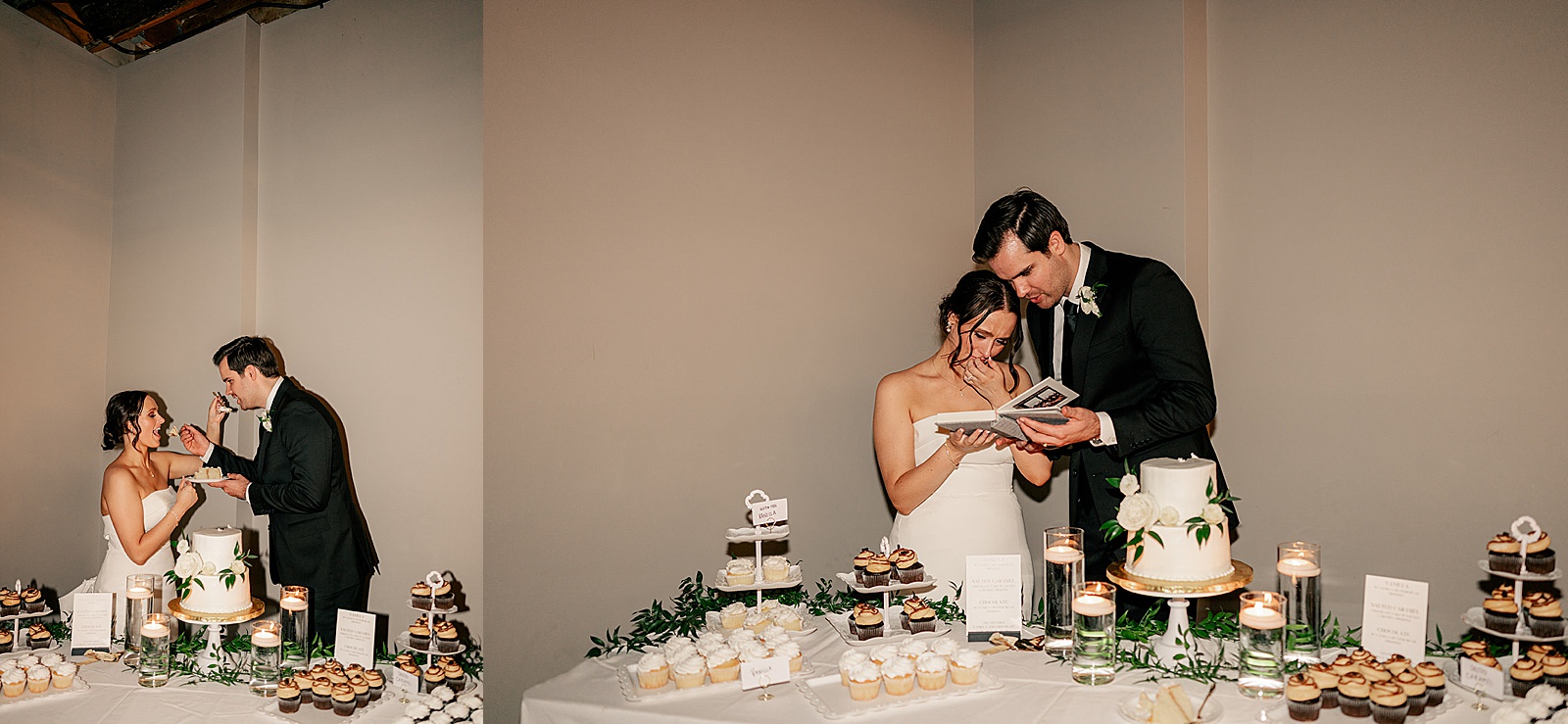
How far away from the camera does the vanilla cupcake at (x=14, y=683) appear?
2750 millimetres

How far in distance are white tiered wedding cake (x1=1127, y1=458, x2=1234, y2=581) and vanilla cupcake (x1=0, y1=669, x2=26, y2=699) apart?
3.14 m

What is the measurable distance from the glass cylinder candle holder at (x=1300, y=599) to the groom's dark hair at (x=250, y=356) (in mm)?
3958

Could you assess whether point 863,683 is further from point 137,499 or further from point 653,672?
point 137,499

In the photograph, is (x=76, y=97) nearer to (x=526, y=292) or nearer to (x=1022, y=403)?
(x=526, y=292)

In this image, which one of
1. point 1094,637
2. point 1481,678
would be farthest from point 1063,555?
point 1481,678

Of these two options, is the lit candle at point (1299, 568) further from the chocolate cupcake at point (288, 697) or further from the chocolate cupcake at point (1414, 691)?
the chocolate cupcake at point (288, 697)

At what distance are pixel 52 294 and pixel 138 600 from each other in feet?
9.72

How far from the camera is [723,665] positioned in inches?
88.4

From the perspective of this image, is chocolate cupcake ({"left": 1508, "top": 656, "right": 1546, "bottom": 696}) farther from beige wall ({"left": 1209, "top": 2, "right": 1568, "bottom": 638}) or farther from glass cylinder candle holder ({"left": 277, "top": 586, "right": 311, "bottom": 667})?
A: glass cylinder candle holder ({"left": 277, "top": 586, "right": 311, "bottom": 667})

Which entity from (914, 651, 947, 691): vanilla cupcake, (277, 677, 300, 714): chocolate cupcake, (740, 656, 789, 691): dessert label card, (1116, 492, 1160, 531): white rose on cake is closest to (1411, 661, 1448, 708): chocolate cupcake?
(1116, 492, 1160, 531): white rose on cake

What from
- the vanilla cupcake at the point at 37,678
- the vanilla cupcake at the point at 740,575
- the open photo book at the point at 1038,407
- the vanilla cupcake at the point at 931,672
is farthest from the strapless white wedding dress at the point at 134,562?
the open photo book at the point at 1038,407

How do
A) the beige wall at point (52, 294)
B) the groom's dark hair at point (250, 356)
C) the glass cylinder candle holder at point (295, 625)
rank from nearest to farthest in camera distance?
the glass cylinder candle holder at point (295, 625)
the groom's dark hair at point (250, 356)
the beige wall at point (52, 294)

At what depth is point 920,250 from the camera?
14.5 feet

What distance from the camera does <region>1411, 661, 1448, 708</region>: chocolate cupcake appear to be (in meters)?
1.92
